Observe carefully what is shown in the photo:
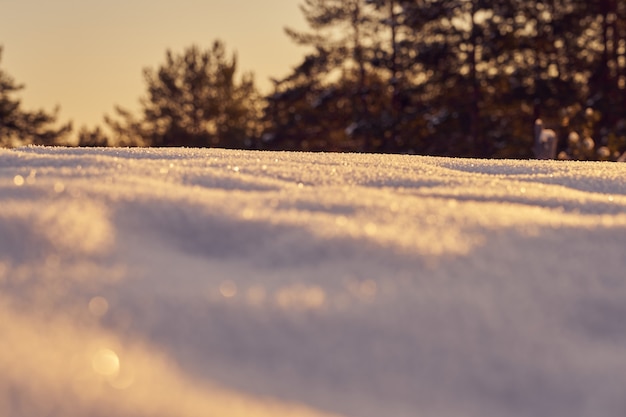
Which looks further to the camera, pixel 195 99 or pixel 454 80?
pixel 195 99

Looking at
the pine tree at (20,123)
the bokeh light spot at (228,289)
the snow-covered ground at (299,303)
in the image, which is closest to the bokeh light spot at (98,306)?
the snow-covered ground at (299,303)

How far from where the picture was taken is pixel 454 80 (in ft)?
78.1

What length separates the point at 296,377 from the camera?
0.70 metres

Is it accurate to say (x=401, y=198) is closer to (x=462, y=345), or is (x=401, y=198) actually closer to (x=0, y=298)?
(x=462, y=345)

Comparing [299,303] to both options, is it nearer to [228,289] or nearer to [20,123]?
[228,289]

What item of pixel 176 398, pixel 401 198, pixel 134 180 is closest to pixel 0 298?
pixel 176 398

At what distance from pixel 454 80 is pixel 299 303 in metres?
23.7

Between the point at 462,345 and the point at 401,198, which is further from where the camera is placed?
the point at 401,198

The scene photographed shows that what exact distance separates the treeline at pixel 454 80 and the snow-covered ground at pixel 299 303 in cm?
1918

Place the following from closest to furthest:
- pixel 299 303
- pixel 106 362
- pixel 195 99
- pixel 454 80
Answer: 1. pixel 106 362
2. pixel 299 303
3. pixel 454 80
4. pixel 195 99

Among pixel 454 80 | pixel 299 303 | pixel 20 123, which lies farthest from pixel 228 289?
pixel 20 123

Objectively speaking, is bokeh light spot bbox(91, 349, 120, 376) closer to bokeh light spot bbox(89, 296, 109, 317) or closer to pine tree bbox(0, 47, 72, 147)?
bokeh light spot bbox(89, 296, 109, 317)

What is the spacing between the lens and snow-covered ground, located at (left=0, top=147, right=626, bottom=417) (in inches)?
26.1

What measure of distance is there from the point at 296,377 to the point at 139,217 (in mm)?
349
